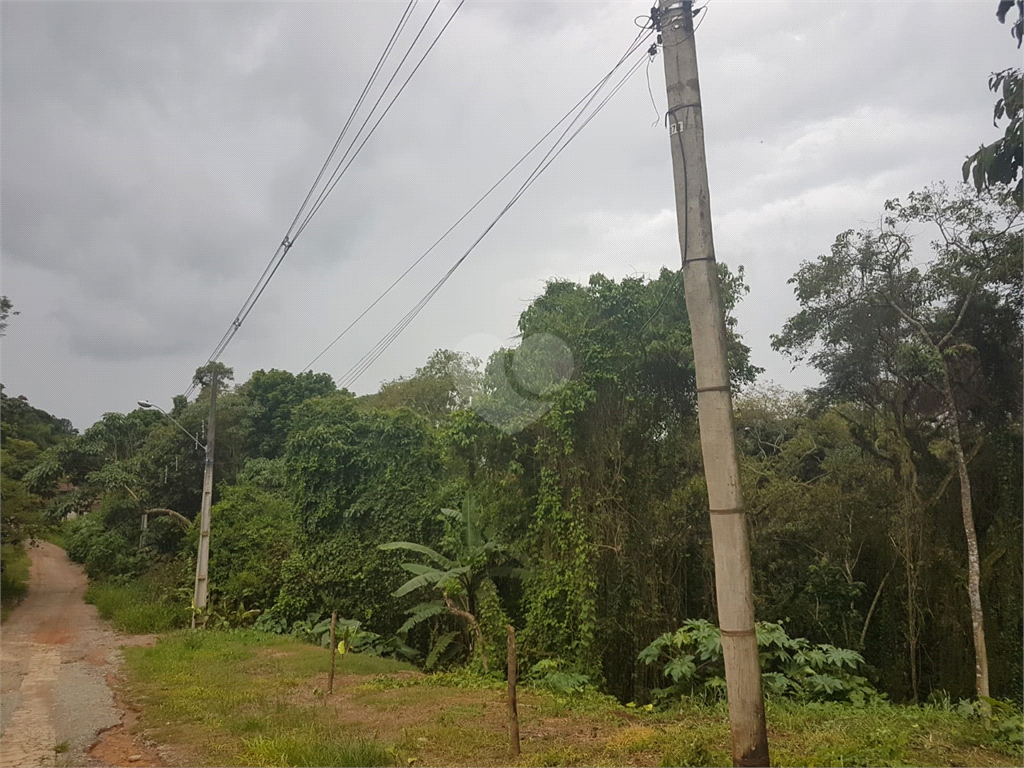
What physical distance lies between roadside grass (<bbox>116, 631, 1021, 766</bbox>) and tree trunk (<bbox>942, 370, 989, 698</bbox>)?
22.1ft

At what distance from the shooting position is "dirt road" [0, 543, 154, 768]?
7.70 m

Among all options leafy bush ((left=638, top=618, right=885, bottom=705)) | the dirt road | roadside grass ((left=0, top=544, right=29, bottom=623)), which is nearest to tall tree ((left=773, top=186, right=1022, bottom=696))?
leafy bush ((left=638, top=618, right=885, bottom=705))

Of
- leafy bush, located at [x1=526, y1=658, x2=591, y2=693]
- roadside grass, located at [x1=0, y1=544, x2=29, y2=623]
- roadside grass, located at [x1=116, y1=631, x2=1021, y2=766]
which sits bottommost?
leafy bush, located at [x1=526, y1=658, x2=591, y2=693]

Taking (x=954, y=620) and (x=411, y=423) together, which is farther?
(x=411, y=423)

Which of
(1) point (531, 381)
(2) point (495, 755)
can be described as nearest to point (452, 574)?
(1) point (531, 381)

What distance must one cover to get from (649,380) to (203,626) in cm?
1311

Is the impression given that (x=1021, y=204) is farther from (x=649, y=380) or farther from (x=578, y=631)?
(x=578, y=631)

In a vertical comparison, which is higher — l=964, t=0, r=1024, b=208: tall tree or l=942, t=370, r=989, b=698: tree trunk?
l=964, t=0, r=1024, b=208: tall tree

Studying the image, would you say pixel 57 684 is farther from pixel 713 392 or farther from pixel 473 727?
pixel 713 392

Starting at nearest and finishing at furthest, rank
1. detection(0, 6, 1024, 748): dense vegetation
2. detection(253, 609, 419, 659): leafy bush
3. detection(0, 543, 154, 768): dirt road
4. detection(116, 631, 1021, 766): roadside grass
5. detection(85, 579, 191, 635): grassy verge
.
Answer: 1. detection(116, 631, 1021, 766): roadside grass
2. detection(0, 543, 154, 768): dirt road
3. detection(0, 6, 1024, 748): dense vegetation
4. detection(253, 609, 419, 659): leafy bush
5. detection(85, 579, 191, 635): grassy verge

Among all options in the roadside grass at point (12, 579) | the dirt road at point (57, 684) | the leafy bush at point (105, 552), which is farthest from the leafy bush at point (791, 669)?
the leafy bush at point (105, 552)

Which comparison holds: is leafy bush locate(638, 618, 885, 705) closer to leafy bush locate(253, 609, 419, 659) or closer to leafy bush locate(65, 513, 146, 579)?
leafy bush locate(253, 609, 419, 659)

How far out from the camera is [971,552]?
45.7 feet

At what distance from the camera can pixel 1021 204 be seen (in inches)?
231
